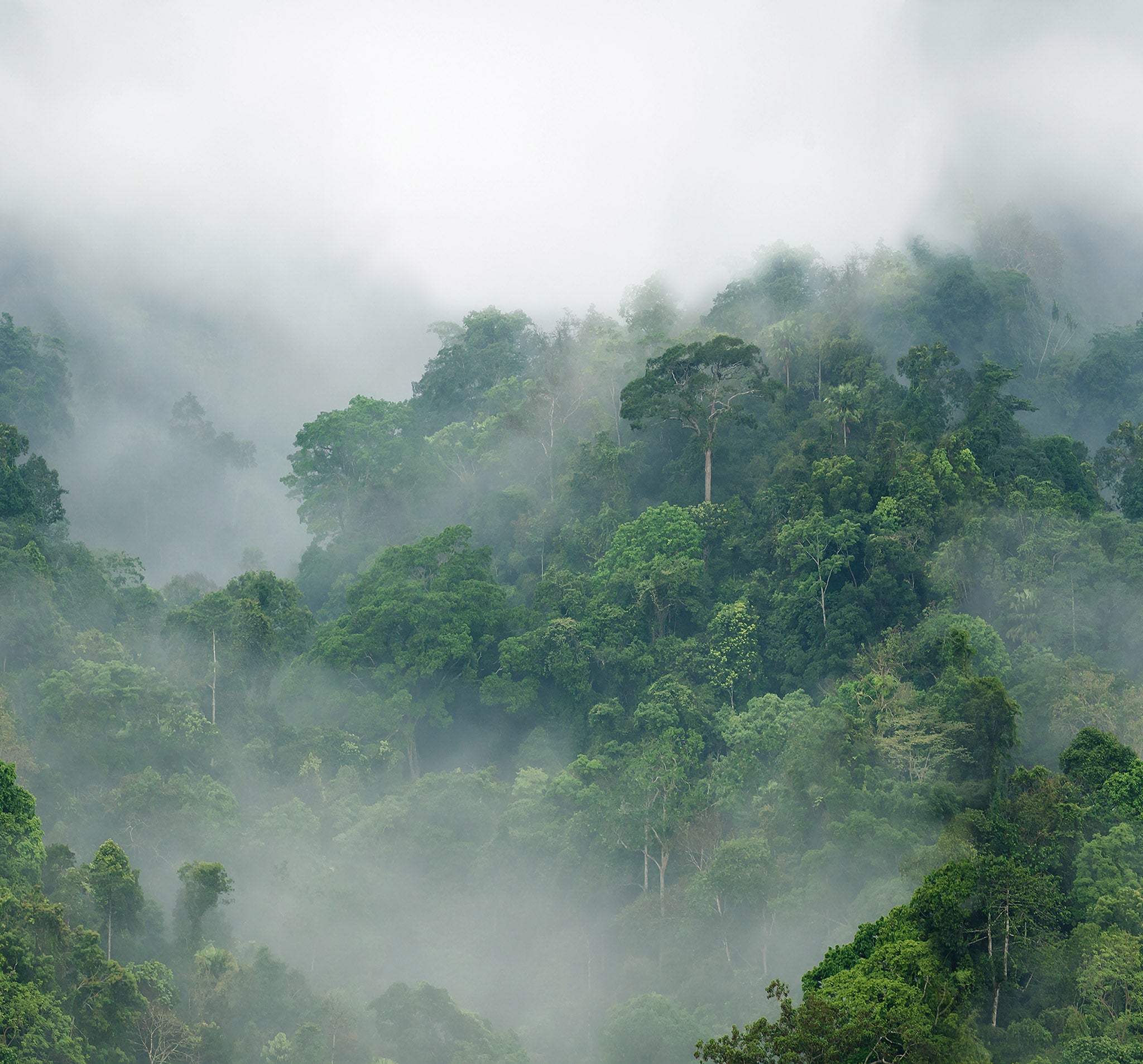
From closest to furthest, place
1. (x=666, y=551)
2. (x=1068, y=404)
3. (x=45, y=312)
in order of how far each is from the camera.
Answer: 1. (x=666, y=551)
2. (x=1068, y=404)
3. (x=45, y=312)

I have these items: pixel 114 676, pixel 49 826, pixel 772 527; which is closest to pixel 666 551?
pixel 772 527

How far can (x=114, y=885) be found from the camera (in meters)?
30.6

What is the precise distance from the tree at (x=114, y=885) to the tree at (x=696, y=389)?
2282cm

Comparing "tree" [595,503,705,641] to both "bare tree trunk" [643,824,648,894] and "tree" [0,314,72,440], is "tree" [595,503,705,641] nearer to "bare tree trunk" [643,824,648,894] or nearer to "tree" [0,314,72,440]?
"bare tree trunk" [643,824,648,894]

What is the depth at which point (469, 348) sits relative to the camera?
6262cm

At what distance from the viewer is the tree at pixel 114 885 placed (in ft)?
100

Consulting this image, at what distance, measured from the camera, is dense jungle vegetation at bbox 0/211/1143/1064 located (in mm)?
27250

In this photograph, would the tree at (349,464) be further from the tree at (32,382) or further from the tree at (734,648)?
the tree at (734,648)

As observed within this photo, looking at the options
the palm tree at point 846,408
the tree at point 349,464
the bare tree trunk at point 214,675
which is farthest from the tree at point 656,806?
the tree at point 349,464

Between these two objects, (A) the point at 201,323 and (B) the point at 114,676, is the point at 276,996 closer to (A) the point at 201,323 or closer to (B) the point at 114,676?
(B) the point at 114,676

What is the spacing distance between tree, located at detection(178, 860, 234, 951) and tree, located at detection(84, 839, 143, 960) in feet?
5.88

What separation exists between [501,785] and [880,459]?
50.2 feet

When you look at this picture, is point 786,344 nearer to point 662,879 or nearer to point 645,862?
point 645,862

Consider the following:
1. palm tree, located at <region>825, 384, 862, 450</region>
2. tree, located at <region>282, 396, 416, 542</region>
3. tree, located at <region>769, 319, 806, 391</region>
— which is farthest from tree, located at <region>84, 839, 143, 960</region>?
tree, located at <region>769, 319, 806, 391</region>
